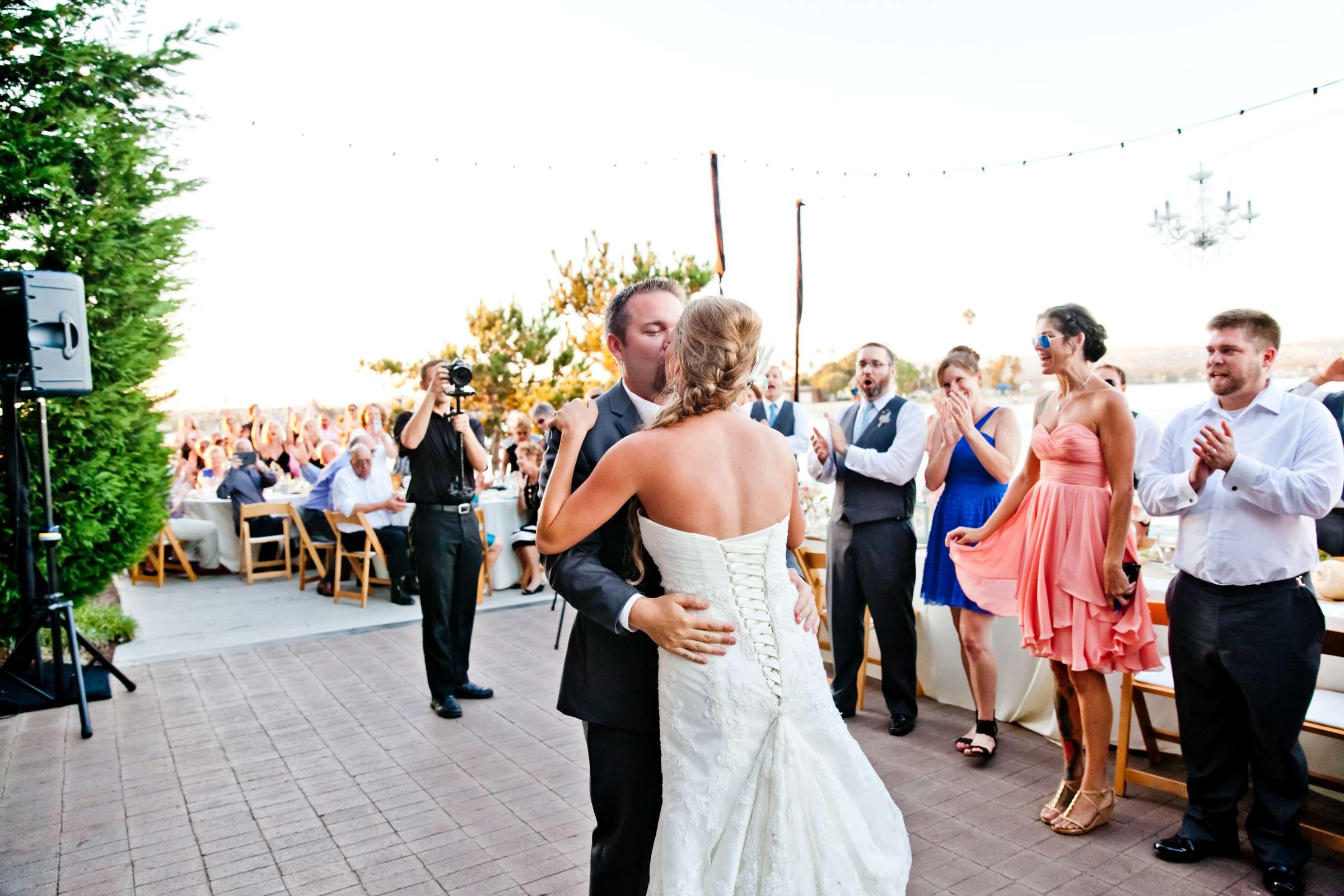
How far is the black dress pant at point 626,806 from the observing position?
72.9 inches

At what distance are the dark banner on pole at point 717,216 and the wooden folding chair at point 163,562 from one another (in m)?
7.31

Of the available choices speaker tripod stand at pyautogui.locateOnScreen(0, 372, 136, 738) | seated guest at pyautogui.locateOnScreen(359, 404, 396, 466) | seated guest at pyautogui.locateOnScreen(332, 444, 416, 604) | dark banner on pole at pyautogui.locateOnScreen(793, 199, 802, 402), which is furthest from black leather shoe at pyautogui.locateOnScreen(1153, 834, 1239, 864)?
dark banner on pole at pyautogui.locateOnScreen(793, 199, 802, 402)

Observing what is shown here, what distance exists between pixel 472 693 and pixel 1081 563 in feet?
11.0

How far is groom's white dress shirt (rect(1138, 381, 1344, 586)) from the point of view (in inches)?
102

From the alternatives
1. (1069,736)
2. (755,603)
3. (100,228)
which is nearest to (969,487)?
(1069,736)

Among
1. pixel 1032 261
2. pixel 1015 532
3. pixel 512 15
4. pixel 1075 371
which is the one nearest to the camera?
pixel 1075 371

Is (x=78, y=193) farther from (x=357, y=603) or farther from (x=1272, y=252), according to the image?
(x=1272, y=252)

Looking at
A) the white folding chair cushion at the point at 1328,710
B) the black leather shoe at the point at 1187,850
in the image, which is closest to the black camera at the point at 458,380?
the black leather shoe at the point at 1187,850

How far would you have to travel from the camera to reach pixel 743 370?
5.71ft

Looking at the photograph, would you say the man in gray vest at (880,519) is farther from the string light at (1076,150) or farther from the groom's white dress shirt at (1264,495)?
the string light at (1076,150)

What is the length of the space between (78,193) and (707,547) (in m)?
5.62

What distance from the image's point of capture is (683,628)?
1687 mm

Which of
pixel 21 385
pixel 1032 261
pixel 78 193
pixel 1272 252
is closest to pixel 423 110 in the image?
pixel 78 193

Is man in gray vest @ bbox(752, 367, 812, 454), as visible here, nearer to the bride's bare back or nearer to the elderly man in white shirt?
the elderly man in white shirt
